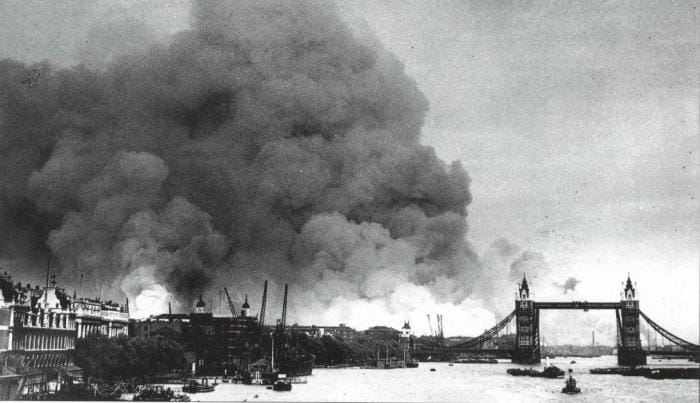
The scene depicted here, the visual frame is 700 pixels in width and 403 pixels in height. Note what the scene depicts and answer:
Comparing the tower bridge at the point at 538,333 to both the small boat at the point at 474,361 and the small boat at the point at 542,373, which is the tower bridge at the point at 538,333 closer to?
the small boat at the point at 542,373

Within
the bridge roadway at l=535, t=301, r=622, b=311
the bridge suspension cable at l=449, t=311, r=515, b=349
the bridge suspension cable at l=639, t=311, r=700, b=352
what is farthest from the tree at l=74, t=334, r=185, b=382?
the bridge suspension cable at l=639, t=311, r=700, b=352

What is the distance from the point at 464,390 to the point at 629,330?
8.02 m

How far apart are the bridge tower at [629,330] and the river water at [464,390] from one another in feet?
3.80

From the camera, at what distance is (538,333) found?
2809 cm

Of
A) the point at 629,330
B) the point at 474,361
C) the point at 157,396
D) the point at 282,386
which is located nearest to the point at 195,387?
the point at 157,396

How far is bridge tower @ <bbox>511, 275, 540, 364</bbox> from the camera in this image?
23266 millimetres

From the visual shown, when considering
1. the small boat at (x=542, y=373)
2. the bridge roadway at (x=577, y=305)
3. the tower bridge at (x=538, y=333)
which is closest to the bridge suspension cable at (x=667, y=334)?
the tower bridge at (x=538, y=333)

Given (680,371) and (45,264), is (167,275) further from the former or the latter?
(680,371)

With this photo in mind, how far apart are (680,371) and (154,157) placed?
1989cm

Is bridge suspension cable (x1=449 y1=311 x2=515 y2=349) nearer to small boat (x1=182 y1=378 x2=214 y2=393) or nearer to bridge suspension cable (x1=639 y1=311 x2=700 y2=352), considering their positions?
bridge suspension cable (x1=639 y1=311 x2=700 y2=352)

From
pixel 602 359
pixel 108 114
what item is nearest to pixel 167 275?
pixel 108 114

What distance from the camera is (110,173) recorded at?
1089 inches

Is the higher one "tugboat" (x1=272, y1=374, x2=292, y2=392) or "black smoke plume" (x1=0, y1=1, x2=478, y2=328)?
"black smoke plume" (x1=0, y1=1, x2=478, y2=328)

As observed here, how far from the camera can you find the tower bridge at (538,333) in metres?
22.2
